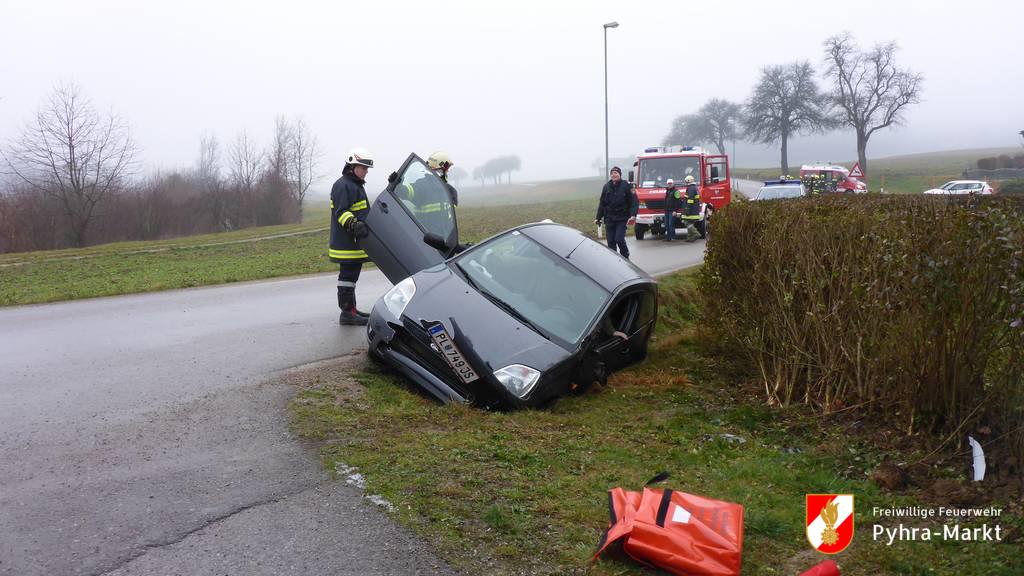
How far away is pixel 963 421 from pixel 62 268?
59.7 ft

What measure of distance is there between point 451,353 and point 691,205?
1666cm

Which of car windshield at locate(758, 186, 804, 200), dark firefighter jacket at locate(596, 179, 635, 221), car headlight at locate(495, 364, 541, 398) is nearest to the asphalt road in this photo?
car headlight at locate(495, 364, 541, 398)

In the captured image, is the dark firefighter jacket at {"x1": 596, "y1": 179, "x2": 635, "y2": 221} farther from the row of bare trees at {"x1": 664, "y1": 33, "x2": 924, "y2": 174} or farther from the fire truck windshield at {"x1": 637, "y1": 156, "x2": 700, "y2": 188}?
the row of bare trees at {"x1": 664, "y1": 33, "x2": 924, "y2": 174}

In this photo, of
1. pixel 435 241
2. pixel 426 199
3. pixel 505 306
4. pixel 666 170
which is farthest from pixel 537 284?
pixel 666 170

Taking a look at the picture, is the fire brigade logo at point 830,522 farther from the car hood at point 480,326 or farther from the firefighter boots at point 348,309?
the firefighter boots at point 348,309

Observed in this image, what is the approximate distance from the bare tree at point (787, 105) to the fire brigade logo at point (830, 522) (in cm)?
8290

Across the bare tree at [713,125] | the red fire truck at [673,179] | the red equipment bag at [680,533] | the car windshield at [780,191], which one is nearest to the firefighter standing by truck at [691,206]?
the red fire truck at [673,179]

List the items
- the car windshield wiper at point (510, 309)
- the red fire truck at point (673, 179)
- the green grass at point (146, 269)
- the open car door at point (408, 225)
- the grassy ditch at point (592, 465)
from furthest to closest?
1. the red fire truck at point (673, 179)
2. the green grass at point (146, 269)
3. the open car door at point (408, 225)
4. the car windshield wiper at point (510, 309)
5. the grassy ditch at point (592, 465)

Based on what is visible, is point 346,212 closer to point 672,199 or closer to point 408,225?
point 408,225

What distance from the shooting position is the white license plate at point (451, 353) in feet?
20.7

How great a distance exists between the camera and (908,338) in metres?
5.60

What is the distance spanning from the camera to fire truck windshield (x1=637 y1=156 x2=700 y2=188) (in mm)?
22859

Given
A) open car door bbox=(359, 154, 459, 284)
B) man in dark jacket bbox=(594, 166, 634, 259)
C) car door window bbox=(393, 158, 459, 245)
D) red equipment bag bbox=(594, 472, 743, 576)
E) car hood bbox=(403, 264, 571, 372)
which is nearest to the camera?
red equipment bag bbox=(594, 472, 743, 576)

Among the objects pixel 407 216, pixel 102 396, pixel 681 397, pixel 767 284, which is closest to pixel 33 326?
pixel 102 396
